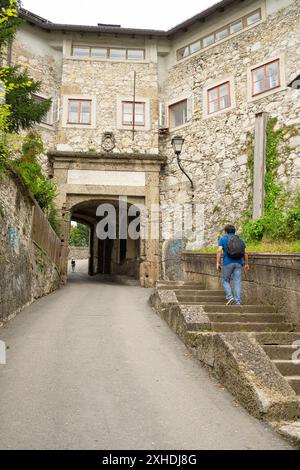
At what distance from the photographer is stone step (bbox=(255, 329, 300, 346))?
4.87 meters

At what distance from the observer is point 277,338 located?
16.1 ft

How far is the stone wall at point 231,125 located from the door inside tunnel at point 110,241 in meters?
4.52

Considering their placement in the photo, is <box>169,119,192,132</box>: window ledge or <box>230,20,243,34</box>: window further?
<box>169,119,192,132</box>: window ledge

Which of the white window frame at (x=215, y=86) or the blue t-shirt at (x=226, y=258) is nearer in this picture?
the blue t-shirt at (x=226, y=258)

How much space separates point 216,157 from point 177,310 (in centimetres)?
914

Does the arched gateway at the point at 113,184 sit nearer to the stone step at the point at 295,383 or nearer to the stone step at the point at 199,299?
the stone step at the point at 199,299

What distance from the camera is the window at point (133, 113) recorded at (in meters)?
15.9

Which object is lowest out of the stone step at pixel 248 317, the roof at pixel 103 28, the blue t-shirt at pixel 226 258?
the stone step at pixel 248 317

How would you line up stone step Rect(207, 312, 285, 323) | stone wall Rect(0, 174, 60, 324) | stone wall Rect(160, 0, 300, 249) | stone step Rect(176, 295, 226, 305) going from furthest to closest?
stone wall Rect(160, 0, 300, 249), stone step Rect(176, 295, 226, 305), stone wall Rect(0, 174, 60, 324), stone step Rect(207, 312, 285, 323)

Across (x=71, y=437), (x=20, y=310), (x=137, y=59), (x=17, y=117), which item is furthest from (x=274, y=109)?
(x=71, y=437)

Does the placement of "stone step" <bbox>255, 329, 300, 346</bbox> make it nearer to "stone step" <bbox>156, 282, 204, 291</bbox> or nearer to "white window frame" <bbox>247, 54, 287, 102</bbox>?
"stone step" <bbox>156, 282, 204, 291</bbox>

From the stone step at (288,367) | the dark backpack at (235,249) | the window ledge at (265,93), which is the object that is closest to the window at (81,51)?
the window ledge at (265,93)

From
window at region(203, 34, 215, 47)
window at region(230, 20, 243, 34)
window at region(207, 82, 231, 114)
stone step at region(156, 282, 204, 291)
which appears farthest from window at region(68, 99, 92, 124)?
stone step at region(156, 282, 204, 291)

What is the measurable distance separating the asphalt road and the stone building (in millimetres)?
8661
